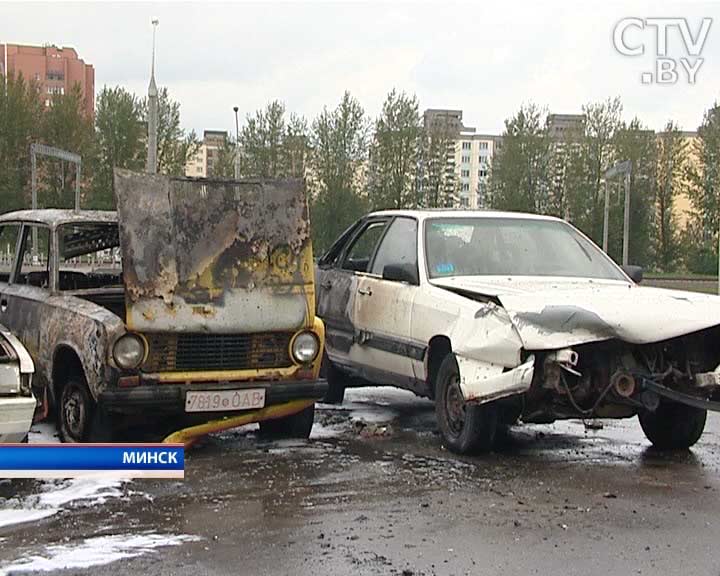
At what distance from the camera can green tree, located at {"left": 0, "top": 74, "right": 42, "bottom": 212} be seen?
41062 mm

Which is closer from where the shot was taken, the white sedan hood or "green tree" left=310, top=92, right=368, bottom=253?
the white sedan hood

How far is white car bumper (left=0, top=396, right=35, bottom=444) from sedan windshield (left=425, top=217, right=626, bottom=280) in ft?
10.3

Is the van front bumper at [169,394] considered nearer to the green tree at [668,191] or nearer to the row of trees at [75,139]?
the row of trees at [75,139]

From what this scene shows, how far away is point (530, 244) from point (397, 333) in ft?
4.38

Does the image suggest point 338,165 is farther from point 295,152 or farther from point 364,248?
point 364,248

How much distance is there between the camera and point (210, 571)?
4.15 meters

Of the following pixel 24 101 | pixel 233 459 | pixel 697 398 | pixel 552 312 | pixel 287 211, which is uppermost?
pixel 24 101

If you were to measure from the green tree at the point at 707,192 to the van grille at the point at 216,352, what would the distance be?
1625 inches

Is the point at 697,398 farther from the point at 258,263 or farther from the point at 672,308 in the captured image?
the point at 258,263

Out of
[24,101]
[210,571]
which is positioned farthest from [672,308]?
[24,101]

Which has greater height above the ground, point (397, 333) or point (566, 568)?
point (397, 333)

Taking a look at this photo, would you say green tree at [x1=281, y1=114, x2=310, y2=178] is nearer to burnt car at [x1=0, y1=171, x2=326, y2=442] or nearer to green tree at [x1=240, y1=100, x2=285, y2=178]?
green tree at [x1=240, y1=100, x2=285, y2=178]

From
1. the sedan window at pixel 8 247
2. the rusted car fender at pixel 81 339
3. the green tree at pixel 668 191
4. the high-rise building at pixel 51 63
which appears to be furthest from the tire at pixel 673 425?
the high-rise building at pixel 51 63

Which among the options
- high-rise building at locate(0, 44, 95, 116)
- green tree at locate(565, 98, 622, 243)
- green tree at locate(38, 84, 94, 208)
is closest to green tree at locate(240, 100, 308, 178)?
green tree at locate(38, 84, 94, 208)
